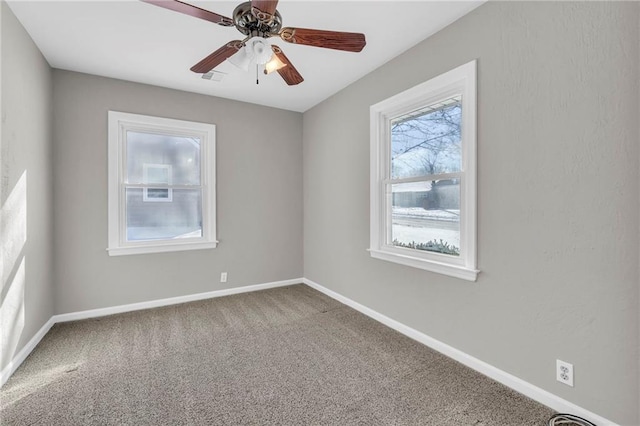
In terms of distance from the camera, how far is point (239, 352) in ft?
8.21

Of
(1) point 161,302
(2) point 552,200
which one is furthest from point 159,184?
(2) point 552,200

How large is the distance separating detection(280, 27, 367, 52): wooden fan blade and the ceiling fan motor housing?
7cm

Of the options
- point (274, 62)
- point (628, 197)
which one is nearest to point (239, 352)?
point (274, 62)

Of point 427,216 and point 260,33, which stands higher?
point 260,33

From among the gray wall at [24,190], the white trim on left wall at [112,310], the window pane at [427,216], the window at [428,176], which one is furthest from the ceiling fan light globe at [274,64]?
the white trim on left wall at [112,310]

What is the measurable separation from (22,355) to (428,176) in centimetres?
355

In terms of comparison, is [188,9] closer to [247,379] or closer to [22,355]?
[247,379]

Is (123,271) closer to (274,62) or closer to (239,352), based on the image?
(239,352)

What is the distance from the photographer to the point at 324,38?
173 cm

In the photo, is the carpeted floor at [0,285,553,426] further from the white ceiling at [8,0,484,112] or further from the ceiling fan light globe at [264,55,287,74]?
the white ceiling at [8,0,484,112]

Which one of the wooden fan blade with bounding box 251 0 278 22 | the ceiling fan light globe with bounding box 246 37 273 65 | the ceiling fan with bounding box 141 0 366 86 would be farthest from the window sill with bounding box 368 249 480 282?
the wooden fan blade with bounding box 251 0 278 22

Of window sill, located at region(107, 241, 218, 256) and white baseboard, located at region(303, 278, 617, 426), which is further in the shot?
window sill, located at region(107, 241, 218, 256)

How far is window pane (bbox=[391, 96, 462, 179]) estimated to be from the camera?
8.05ft

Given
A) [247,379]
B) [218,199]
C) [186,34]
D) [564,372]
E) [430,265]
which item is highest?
[186,34]
